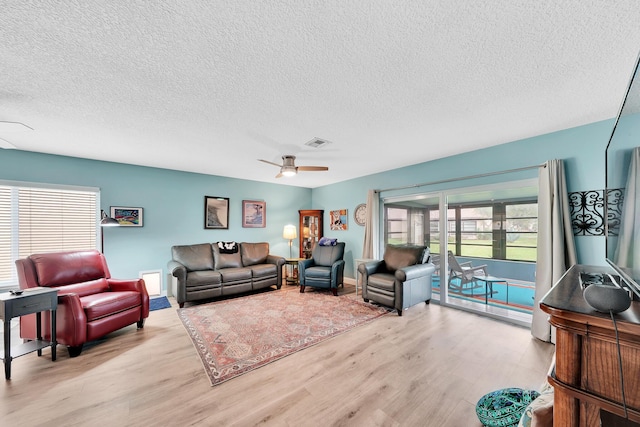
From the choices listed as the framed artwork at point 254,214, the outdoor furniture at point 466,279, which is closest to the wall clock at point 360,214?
the outdoor furniture at point 466,279

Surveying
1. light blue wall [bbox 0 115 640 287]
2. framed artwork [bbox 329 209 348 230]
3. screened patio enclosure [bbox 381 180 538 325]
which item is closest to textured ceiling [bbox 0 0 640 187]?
light blue wall [bbox 0 115 640 287]

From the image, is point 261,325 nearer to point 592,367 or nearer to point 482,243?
point 592,367

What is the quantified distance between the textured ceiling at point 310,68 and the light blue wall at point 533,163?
0.18 meters

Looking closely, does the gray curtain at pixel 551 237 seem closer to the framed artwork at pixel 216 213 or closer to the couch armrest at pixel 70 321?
the couch armrest at pixel 70 321

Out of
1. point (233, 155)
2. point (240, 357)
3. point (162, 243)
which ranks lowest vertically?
point (240, 357)

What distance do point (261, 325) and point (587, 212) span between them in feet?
A: 13.4

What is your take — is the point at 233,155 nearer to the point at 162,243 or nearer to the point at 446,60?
the point at 162,243

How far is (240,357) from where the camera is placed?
94.7 inches

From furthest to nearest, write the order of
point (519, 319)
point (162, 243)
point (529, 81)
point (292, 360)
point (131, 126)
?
1. point (162, 243)
2. point (519, 319)
3. point (131, 126)
4. point (292, 360)
5. point (529, 81)

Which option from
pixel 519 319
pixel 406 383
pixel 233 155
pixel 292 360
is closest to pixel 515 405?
pixel 406 383

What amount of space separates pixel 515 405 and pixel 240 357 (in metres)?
2.27

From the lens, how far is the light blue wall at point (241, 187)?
9.11ft

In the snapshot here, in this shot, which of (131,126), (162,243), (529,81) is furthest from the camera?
(162,243)

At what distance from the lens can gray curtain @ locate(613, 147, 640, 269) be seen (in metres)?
1.03
